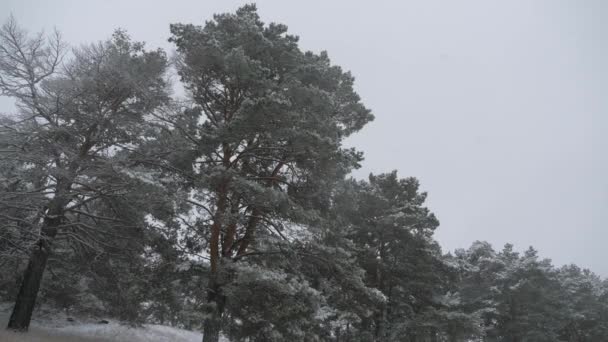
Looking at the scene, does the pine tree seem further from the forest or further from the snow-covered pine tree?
the snow-covered pine tree

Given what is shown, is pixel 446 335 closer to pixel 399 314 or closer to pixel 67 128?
pixel 399 314

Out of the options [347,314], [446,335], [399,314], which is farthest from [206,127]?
[446,335]

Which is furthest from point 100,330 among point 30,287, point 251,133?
point 251,133

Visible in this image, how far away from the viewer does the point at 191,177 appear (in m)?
13.8

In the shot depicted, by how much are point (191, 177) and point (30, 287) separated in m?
6.40

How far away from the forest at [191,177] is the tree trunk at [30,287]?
45 millimetres

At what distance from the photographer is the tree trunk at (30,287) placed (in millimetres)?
12844

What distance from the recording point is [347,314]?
18.1m

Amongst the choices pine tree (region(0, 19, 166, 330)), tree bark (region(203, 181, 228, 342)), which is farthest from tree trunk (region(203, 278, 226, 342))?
pine tree (region(0, 19, 166, 330))

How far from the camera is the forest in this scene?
12.4 m

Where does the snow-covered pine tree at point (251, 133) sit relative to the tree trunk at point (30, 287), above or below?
above

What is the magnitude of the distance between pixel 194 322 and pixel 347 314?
8484 millimetres

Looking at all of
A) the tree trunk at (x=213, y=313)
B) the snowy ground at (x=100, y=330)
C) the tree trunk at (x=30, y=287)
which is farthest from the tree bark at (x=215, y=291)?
the tree trunk at (x=30, y=287)

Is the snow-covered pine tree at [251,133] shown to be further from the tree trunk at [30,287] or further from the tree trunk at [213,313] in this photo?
the tree trunk at [30,287]
